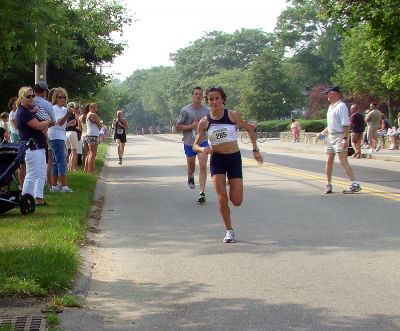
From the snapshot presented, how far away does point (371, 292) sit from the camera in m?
5.97

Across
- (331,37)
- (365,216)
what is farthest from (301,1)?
(365,216)

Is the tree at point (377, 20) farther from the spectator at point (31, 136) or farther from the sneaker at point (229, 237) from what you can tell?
the sneaker at point (229, 237)

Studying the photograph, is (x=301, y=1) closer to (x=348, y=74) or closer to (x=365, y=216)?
(x=348, y=74)

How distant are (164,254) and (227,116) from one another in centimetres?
196

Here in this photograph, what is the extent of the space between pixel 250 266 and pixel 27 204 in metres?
4.32

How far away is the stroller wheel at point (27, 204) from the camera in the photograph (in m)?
10.0

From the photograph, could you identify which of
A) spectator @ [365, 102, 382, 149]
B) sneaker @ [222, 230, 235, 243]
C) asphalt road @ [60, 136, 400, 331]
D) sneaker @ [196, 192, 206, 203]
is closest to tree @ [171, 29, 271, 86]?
spectator @ [365, 102, 382, 149]

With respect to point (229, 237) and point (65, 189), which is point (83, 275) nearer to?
point (229, 237)

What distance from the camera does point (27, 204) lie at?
1016 cm

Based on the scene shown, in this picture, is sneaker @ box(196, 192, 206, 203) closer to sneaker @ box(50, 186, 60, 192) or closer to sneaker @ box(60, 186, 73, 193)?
sneaker @ box(60, 186, 73, 193)

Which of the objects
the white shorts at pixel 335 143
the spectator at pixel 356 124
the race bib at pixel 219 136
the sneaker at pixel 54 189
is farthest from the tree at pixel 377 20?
the race bib at pixel 219 136

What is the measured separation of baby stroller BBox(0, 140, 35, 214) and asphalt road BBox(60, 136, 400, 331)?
3.74 feet

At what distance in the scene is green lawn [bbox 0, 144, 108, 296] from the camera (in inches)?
235

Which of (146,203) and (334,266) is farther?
(146,203)
